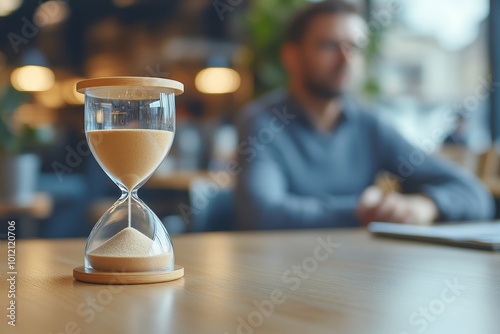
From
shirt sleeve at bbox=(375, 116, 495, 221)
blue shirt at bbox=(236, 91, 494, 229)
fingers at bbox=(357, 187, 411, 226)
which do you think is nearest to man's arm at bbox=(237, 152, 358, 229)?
blue shirt at bbox=(236, 91, 494, 229)

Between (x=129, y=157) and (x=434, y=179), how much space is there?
1.87m

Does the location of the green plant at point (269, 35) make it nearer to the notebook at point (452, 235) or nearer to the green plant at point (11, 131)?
the green plant at point (11, 131)

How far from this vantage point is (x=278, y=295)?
2.05ft

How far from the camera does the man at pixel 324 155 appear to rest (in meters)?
2.27

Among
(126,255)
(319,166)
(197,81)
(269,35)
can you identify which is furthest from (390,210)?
(197,81)

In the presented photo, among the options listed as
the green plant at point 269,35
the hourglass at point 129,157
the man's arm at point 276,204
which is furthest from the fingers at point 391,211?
the green plant at point 269,35

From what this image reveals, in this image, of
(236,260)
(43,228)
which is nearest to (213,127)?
(43,228)

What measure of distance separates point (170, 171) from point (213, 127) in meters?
1.40

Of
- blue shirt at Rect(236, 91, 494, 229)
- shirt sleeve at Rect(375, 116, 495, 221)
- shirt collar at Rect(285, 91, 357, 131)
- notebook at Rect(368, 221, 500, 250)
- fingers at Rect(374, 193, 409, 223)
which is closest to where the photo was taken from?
notebook at Rect(368, 221, 500, 250)

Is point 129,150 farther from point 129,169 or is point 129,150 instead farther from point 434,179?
point 434,179

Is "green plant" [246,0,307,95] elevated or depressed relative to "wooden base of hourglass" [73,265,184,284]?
elevated

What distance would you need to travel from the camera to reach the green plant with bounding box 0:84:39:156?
8.61ft

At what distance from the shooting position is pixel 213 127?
6.74 metres

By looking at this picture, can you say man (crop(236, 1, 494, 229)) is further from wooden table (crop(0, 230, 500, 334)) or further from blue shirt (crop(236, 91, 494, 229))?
wooden table (crop(0, 230, 500, 334))
